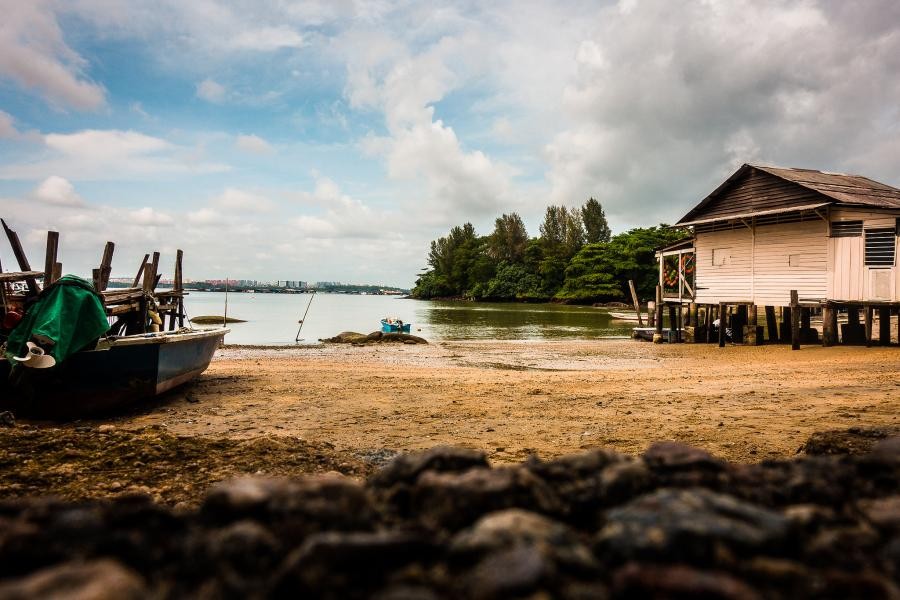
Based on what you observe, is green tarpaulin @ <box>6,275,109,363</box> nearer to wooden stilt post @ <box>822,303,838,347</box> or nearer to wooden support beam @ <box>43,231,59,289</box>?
wooden support beam @ <box>43,231,59,289</box>

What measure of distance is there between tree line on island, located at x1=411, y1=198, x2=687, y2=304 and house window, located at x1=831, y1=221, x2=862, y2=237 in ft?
167

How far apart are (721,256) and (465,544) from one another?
26.5 m

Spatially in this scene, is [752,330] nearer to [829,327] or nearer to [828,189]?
[829,327]

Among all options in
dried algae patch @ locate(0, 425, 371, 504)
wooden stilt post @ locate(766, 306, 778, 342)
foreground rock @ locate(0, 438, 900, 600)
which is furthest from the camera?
wooden stilt post @ locate(766, 306, 778, 342)

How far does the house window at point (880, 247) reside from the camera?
19.3 meters

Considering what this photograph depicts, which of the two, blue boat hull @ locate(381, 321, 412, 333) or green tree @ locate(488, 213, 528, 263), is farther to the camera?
green tree @ locate(488, 213, 528, 263)

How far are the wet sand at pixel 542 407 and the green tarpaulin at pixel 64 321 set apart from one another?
166 cm

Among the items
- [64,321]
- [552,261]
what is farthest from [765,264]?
[552,261]

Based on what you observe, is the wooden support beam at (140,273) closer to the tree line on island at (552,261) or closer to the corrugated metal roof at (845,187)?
the corrugated metal roof at (845,187)

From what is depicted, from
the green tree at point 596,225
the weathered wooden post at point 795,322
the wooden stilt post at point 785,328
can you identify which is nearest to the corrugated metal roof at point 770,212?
the weathered wooden post at point 795,322

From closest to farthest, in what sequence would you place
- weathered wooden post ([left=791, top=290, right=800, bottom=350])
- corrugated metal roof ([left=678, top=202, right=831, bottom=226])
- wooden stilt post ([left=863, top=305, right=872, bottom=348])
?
wooden stilt post ([left=863, top=305, right=872, bottom=348]) → corrugated metal roof ([left=678, top=202, right=831, bottom=226]) → weathered wooden post ([left=791, top=290, right=800, bottom=350])

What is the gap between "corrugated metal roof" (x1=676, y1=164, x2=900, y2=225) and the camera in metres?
20.3

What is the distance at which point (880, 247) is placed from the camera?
64.0 feet

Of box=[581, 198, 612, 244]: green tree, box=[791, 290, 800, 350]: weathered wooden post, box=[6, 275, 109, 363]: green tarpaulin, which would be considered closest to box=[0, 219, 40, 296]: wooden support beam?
box=[6, 275, 109, 363]: green tarpaulin
